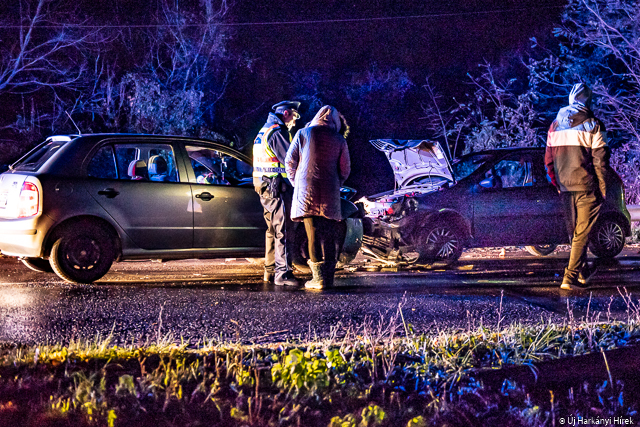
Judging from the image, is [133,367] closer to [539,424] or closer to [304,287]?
[539,424]

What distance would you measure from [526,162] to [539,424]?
6.77 metres

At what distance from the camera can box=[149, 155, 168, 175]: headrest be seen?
790cm

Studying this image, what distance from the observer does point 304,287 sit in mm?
7379

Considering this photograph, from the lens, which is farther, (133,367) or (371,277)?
Result: (371,277)

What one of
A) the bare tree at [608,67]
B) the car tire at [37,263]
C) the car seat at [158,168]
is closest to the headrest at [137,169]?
the car seat at [158,168]

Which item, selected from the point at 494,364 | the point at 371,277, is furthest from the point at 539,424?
the point at 371,277

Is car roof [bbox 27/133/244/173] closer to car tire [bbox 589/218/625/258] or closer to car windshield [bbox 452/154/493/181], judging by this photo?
car windshield [bbox 452/154/493/181]

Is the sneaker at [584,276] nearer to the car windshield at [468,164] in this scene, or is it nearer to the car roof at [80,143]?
the car windshield at [468,164]

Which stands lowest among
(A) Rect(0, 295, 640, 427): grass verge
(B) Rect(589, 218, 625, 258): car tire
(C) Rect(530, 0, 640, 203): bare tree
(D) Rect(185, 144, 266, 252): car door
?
(A) Rect(0, 295, 640, 427): grass verge

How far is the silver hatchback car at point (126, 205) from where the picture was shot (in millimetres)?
7090

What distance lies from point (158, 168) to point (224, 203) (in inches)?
32.1

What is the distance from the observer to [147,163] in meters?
7.99

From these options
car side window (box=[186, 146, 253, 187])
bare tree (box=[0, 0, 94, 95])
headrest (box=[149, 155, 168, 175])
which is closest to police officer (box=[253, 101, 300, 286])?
car side window (box=[186, 146, 253, 187])

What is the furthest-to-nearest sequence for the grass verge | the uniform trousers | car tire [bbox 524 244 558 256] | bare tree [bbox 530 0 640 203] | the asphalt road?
bare tree [bbox 530 0 640 203] → car tire [bbox 524 244 558 256] → the uniform trousers → the asphalt road → the grass verge
